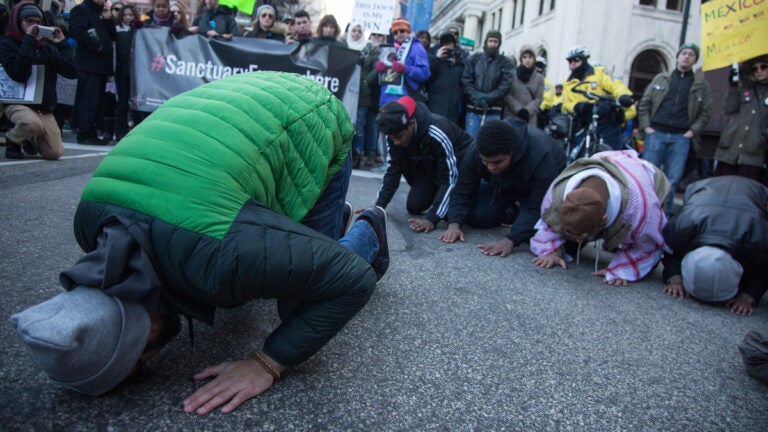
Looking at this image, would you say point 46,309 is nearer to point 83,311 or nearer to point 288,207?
point 83,311

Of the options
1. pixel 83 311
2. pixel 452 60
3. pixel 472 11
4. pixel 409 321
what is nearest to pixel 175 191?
pixel 83 311

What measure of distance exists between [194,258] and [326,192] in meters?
0.86

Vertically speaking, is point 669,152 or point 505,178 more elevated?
point 669,152

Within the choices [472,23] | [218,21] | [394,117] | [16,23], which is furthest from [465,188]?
[472,23]

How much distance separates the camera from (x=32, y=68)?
472 cm

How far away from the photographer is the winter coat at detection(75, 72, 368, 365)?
125 cm

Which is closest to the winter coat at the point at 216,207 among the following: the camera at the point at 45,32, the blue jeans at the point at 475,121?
the camera at the point at 45,32

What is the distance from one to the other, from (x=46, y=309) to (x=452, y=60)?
225 inches

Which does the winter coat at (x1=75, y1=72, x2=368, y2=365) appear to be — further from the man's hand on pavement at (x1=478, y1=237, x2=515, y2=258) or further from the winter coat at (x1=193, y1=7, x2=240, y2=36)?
the winter coat at (x1=193, y1=7, x2=240, y2=36)

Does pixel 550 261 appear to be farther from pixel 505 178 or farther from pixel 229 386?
pixel 229 386

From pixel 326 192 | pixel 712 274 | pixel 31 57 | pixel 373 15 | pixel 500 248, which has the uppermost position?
pixel 373 15

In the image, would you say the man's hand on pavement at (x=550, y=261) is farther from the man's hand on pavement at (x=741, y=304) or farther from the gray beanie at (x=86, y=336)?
the gray beanie at (x=86, y=336)

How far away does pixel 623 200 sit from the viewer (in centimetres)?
281

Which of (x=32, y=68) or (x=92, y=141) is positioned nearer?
(x=32, y=68)
